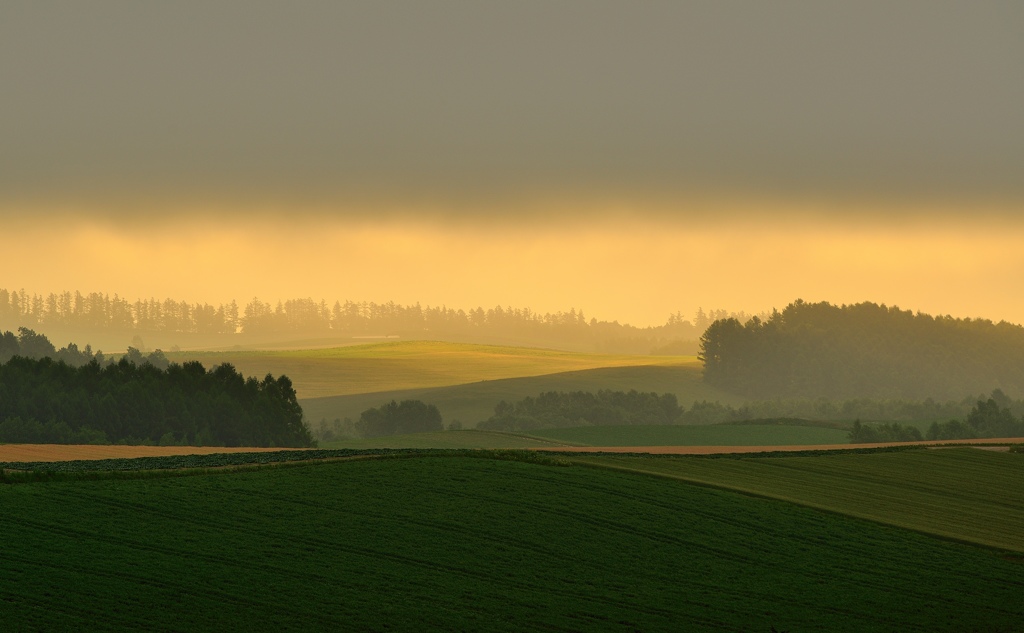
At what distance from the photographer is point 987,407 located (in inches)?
5586

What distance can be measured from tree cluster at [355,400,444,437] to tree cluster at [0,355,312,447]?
4817 centimetres

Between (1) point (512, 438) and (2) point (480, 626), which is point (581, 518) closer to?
(2) point (480, 626)

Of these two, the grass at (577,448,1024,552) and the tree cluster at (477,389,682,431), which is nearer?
the grass at (577,448,1024,552)

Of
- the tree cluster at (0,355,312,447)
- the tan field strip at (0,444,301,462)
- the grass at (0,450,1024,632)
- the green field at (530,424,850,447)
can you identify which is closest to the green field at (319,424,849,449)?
the green field at (530,424,850,447)

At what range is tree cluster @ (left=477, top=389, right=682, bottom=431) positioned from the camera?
6998 inches

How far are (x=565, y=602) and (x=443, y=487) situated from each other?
53.6 ft

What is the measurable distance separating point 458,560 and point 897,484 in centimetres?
3324

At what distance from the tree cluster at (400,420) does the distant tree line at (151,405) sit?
48.4m

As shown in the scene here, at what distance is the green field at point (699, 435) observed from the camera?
13312cm

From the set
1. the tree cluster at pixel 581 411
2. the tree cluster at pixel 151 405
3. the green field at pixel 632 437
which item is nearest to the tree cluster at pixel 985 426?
the green field at pixel 632 437

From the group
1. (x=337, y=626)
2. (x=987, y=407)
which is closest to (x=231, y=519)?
(x=337, y=626)

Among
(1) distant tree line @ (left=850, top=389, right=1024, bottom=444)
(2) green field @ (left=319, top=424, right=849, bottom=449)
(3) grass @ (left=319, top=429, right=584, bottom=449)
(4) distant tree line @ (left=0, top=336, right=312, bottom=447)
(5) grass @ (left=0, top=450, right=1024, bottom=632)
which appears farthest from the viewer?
(1) distant tree line @ (left=850, top=389, right=1024, bottom=444)

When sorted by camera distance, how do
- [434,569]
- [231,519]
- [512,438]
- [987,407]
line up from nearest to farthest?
[434,569] < [231,519] < [512,438] < [987,407]

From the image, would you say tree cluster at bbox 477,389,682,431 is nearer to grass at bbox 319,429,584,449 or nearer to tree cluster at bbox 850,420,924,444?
grass at bbox 319,429,584,449
